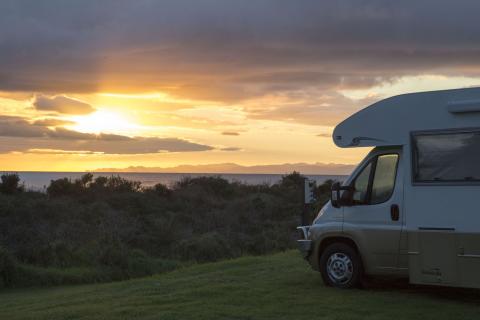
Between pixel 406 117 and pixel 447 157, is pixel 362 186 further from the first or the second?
pixel 447 157

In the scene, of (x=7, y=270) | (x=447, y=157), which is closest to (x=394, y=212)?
(x=447, y=157)

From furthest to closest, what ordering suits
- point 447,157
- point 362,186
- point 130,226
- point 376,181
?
point 130,226 < point 362,186 < point 376,181 < point 447,157

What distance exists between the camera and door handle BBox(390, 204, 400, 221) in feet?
34.2

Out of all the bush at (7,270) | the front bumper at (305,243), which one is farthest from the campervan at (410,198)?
the bush at (7,270)

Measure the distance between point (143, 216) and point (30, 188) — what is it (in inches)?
479

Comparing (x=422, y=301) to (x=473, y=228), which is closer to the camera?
(x=473, y=228)

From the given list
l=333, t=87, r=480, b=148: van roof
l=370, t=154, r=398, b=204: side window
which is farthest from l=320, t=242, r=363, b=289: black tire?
l=333, t=87, r=480, b=148: van roof

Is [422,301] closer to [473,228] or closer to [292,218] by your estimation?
[473,228]

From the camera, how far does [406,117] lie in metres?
10.3

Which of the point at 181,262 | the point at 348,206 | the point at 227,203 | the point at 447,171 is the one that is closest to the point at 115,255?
the point at 181,262

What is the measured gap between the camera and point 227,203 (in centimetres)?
4469

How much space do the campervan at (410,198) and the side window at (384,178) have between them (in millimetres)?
16

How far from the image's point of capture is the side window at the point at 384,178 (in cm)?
1060

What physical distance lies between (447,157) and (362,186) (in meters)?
1.62
